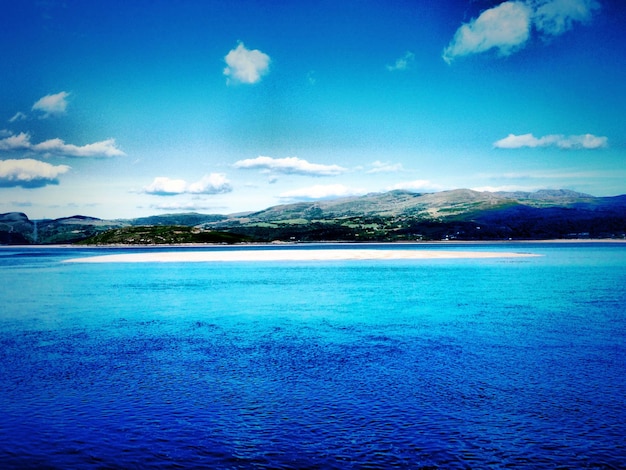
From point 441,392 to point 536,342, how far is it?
11837 millimetres

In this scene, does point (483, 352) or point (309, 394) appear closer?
point (309, 394)

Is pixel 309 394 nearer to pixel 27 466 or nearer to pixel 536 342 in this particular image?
pixel 27 466

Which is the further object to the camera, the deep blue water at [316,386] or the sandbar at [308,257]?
the sandbar at [308,257]

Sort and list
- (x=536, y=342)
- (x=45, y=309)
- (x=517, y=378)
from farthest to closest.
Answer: (x=45, y=309) < (x=536, y=342) < (x=517, y=378)

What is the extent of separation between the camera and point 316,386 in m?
20.9

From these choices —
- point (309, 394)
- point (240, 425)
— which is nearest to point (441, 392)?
point (309, 394)

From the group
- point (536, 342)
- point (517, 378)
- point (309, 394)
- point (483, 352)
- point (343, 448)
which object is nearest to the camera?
point (343, 448)

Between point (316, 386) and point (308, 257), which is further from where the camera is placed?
point (308, 257)

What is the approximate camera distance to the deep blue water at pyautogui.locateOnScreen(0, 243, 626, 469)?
14703 mm

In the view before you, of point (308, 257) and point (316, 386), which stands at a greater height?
point (308, 257)

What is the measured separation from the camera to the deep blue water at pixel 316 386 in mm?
14703

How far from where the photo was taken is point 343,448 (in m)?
14.8

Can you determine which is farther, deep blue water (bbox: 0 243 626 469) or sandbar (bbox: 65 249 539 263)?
sandbar (bbox: 65 249 539 263)

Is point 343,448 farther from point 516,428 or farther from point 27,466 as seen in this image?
point 27,466
